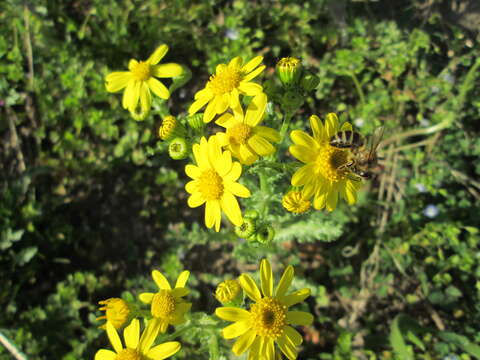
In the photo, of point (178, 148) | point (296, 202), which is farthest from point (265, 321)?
point (178, 148)

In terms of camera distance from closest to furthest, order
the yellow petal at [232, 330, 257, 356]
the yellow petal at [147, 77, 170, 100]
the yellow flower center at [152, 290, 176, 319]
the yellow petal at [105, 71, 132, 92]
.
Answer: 1. the yellow petal at [232, 330, 257, 356]
2. the yellow flower center at [152, 290, 176, 319]
3. the yellow petal at [147, 77, 170, 100]
4. the yellow petal at [105, 71, 132, 92]

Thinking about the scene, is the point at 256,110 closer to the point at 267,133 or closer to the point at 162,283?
the point at 267,133

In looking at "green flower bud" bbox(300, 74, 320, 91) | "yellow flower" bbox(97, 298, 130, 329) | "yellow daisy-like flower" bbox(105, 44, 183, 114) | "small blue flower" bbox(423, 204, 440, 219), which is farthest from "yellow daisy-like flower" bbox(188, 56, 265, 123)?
"small blue flower" bbox(423, 204, 440, 219)

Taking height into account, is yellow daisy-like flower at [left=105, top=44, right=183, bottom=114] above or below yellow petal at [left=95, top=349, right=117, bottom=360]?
above

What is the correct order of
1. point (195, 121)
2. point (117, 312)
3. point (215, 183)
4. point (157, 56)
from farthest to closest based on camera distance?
point (157, 56), point (195, 121), point (117, 312), point (215, 183)

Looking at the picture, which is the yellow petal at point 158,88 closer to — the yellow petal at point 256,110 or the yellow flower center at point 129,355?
the yellow petal at point 256,110

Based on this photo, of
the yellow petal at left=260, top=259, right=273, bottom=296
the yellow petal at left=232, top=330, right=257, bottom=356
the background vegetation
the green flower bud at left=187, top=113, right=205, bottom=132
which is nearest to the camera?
the yellow petal at left=232, top=330, right=257, bottom=356

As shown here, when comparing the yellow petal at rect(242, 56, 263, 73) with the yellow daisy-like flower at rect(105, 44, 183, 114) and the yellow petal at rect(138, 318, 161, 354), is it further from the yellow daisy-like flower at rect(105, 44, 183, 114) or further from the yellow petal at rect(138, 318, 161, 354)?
the yellow petal at rect(138, 318, 161, 354)

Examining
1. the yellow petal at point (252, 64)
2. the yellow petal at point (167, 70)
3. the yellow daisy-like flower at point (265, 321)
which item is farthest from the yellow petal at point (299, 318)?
the yellow petal at point (167, 70)
